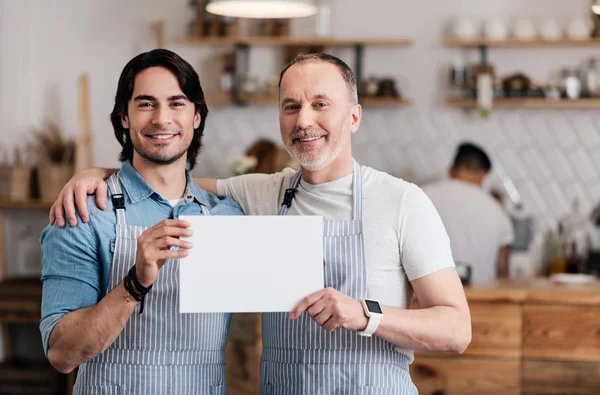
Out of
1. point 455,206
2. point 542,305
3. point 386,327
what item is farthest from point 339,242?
point 455,206

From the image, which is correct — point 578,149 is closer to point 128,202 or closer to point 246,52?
point 246,52

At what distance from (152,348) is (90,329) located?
0.83 ft

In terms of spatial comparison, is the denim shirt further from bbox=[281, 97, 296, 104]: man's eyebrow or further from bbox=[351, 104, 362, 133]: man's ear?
bbox=[351, 104, 362, 133]: man's ear

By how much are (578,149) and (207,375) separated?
4023 millimetres

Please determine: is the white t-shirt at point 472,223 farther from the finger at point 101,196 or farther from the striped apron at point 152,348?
the finger at point 101,196

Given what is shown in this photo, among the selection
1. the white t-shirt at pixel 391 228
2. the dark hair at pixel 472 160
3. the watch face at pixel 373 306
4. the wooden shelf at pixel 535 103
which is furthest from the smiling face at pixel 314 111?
the wooden shelf at pixel 535 103

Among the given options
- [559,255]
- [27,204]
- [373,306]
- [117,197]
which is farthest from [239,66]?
[373,306]

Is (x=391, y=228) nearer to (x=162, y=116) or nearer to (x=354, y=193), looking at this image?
(x=354, y=193)

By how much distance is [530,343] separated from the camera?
4.20 m

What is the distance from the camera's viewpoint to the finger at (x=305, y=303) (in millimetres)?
1935

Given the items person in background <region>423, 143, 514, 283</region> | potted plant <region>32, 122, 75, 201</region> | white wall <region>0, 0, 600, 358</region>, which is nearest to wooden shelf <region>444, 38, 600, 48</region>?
white wall <region>0, 0, 600, 358</region>

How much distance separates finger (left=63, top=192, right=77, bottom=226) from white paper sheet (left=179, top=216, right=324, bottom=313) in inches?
14.8

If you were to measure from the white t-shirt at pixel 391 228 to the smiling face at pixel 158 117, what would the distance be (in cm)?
40

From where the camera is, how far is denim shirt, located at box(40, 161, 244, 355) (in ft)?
6.79
